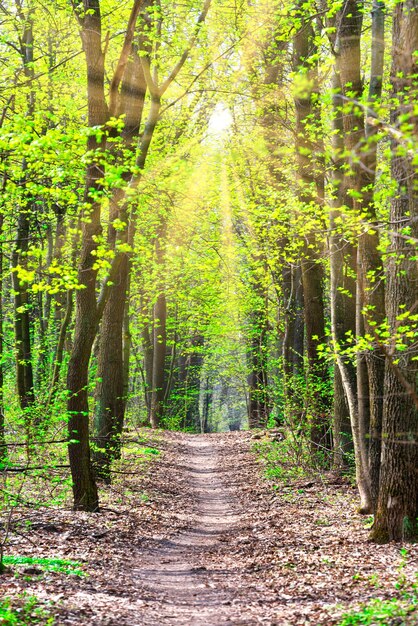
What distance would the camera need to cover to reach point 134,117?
12469 millimetres

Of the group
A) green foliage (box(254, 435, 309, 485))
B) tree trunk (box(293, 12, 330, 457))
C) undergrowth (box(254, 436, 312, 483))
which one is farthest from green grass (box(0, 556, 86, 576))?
tree trunk (box(293, 12, 330, 457))

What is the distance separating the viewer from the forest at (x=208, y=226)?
750 cm

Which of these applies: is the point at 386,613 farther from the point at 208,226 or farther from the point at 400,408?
the point at 208,226

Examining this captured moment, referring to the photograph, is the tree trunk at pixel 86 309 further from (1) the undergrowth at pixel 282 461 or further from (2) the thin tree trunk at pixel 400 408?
(1) the undergrowth at pixel 282 461

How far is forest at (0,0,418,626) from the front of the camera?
295 inches

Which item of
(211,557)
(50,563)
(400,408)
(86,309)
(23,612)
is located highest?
(86,309)

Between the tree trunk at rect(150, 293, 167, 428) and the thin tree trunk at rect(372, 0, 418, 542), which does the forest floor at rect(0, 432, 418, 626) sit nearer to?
the thin tree trunk at rect(372, 0, 418, 542)

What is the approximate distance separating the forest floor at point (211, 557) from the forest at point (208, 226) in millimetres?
157

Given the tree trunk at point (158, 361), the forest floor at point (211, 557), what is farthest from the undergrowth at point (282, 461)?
the tree trunk at point (158, 361)

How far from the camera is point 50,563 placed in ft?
23.0

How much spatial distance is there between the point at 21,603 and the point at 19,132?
497 centimetres

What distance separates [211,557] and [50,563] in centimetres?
278

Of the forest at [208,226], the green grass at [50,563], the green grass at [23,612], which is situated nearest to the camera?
the green grass at [23,612]

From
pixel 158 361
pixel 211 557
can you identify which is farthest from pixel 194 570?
pixel 158 361
